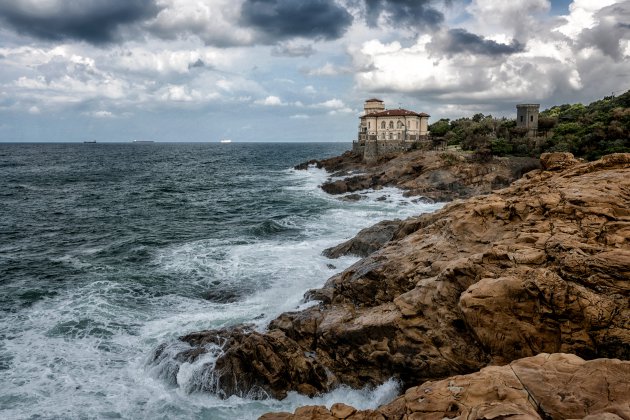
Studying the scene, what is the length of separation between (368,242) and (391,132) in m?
70.9

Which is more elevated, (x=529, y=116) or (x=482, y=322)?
(x=529, y=116)

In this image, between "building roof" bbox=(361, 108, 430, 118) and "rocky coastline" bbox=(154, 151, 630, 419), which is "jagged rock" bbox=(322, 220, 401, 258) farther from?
"building roof" bbox=(361, 108, 430, 118)

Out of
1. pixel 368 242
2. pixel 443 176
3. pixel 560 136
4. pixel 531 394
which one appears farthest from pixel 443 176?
pixel 531 394

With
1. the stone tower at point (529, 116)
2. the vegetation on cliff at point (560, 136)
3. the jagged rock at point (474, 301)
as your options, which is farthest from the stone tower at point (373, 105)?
the jagged rock at point (474, 301)

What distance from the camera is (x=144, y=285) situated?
30844 millimetres

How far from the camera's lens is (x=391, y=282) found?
21.1m

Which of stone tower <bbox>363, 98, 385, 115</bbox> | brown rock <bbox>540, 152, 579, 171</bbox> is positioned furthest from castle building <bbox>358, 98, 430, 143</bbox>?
brown rock <bbox>540, 152, 579, 171</bbox>

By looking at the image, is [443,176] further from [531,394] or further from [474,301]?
[531,394]

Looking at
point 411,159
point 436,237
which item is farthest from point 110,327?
point 411,159

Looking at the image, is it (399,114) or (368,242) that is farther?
(399,114)

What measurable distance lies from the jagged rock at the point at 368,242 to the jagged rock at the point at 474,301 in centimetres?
789

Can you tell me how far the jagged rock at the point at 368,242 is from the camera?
32.4m

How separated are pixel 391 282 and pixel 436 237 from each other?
3777mm

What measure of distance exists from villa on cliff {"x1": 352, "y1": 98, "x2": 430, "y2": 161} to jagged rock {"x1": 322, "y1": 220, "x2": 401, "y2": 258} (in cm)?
6246
